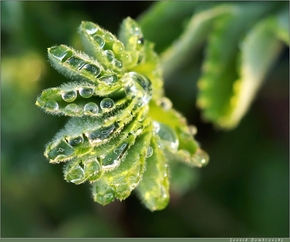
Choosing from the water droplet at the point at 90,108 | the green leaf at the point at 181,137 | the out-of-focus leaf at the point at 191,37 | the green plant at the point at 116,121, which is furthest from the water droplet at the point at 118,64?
the out-of-focus leaf at the point at 191,37

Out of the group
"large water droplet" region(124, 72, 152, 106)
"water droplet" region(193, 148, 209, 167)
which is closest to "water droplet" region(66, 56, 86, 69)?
"large water droplet" region(124, 72, 152, 106)

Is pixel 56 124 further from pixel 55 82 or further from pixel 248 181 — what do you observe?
pixel 248 181

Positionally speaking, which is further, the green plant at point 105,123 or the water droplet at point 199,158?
the water droplet at point 199,158

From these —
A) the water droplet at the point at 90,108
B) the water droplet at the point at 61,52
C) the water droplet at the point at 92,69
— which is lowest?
the water droplet at the point at 90,108

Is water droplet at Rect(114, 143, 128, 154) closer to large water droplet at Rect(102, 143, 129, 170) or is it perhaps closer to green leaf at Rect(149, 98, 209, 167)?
large water droplet at Rect(102, 143, 129, 170)

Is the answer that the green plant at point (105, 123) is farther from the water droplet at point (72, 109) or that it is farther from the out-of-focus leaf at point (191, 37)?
the out-of-focus leaf at point (191, 37)

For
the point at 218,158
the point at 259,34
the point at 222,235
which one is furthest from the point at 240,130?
the point at 259,34
